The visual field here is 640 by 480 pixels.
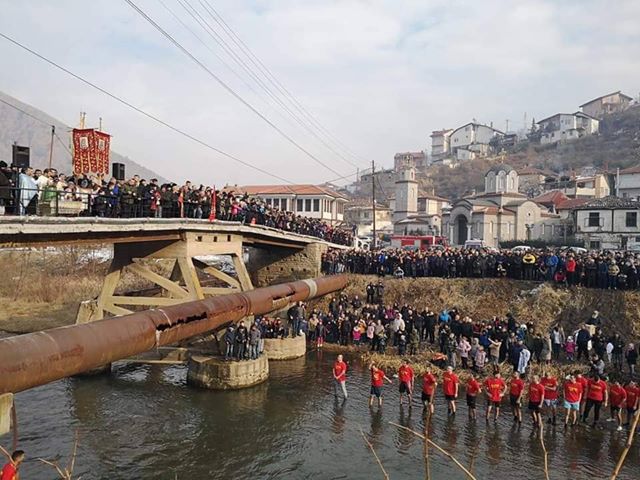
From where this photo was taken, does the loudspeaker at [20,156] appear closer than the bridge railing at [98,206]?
No

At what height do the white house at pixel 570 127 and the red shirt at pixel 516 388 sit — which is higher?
the white house at pixel 570 127

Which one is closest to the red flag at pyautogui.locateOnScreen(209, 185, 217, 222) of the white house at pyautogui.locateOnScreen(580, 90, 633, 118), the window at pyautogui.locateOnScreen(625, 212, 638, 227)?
the window at pyautogui.locateOnScreen(625, 212, 638, 227)

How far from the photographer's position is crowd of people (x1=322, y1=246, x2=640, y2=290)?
22.8m

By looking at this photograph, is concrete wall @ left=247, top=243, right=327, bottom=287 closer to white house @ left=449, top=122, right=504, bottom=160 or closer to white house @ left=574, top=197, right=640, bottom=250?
white house @ left=574, top=197, right=640, bottom=250

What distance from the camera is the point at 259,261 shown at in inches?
1326

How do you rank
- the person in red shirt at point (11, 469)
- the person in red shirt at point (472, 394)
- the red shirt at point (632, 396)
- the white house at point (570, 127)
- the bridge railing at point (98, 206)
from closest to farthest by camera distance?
the person in red shirt at point (11, 469)
the bridge railing at point (98, 206)
the red shirt at point (632, 396)
the person in red shirt at point (472, 394)
the white house at point (570, 127)

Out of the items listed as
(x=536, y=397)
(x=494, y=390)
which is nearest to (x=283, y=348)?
(x=494, y=390)

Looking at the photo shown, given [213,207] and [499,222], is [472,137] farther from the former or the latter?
[213,207]

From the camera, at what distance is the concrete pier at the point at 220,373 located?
1622 centimetres

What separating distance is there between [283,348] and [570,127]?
128m

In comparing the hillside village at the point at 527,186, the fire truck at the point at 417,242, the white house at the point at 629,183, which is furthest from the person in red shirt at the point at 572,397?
the white house at the point at 629,183

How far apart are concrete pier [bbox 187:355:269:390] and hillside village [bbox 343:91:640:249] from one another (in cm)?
3160

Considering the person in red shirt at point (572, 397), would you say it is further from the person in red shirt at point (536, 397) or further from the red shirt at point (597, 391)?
the person in red shirt at point (536, 397)

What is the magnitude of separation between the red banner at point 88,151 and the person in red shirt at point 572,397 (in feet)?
55.4
